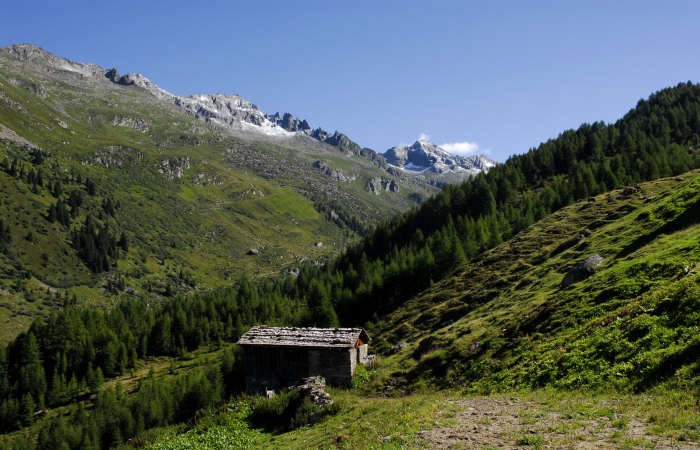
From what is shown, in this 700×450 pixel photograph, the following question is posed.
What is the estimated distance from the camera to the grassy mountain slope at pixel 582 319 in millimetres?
19125

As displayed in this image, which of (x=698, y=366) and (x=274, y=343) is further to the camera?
(x=274, y=343)

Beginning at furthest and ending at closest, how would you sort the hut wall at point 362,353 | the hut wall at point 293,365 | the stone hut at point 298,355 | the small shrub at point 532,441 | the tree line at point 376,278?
the tree line at point 376,278 → the hut wall at point 362,353 → the stone hut at point 298,355 → the hut wall at point 293,365 → the small shrub at point 532,441

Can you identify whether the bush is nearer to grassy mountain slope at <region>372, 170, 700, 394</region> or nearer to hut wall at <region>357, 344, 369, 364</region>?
grassy mountain slope at <region>372, 170, 700, 394</region>

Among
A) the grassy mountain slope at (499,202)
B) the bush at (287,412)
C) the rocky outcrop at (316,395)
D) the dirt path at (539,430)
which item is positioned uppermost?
the grassy mountain slope at (499,202)

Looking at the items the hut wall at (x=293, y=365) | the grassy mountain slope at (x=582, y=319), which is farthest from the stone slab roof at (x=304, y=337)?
the grassy mountain slope at (x=582, y=319)

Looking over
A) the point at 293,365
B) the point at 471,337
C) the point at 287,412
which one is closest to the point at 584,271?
the point at 471,337

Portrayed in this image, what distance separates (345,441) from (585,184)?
361ft

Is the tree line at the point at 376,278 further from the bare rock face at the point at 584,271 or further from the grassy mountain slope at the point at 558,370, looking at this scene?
the bare rock face at the point at 584,271

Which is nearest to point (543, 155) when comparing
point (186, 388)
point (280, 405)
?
point (186, 388)

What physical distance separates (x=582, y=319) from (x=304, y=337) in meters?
28.7

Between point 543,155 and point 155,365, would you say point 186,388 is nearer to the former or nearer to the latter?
point 155,365

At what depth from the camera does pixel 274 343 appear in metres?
45.9

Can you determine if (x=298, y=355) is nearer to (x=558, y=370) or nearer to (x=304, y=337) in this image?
(x=304, y=337)

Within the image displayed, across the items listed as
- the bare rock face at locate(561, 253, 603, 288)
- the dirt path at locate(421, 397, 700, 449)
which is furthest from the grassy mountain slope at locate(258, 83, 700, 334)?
the dirt path at locate(421, 397, 700, 449)
